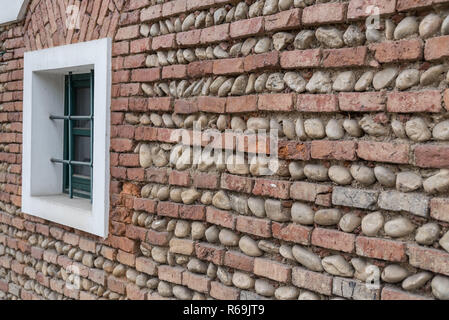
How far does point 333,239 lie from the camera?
2.05 m

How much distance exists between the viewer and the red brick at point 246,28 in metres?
2.33

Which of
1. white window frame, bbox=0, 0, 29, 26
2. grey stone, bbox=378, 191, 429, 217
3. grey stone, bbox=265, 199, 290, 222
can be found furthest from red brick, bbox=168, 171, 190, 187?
white window frame, bbox=0, 0, 29, 26

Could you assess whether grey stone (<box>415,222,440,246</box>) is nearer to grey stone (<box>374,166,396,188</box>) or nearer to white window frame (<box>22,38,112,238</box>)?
grey stone (<box>374,166,396,188</box>)

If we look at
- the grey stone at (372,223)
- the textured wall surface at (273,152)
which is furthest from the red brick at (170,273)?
the grey stone at (372,223)

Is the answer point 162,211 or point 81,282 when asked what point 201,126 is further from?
point 81,282

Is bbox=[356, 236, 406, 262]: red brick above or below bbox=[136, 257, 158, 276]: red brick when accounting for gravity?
above

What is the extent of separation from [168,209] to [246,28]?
42.9 inches

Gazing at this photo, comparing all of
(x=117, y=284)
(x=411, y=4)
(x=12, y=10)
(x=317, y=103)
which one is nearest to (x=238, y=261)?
(x=317, y=103)

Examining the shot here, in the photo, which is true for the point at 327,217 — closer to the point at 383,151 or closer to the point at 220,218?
the point at 383,151

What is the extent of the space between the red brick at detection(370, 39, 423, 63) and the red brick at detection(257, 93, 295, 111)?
16.7 inches

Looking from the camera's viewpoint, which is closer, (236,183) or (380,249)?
(380,249)

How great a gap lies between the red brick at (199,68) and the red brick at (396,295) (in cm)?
136

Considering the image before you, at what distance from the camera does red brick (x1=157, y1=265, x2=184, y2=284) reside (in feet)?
9.02

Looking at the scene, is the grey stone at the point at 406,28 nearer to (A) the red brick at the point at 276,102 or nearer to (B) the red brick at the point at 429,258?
(A) the red brick at the point at 276,102
